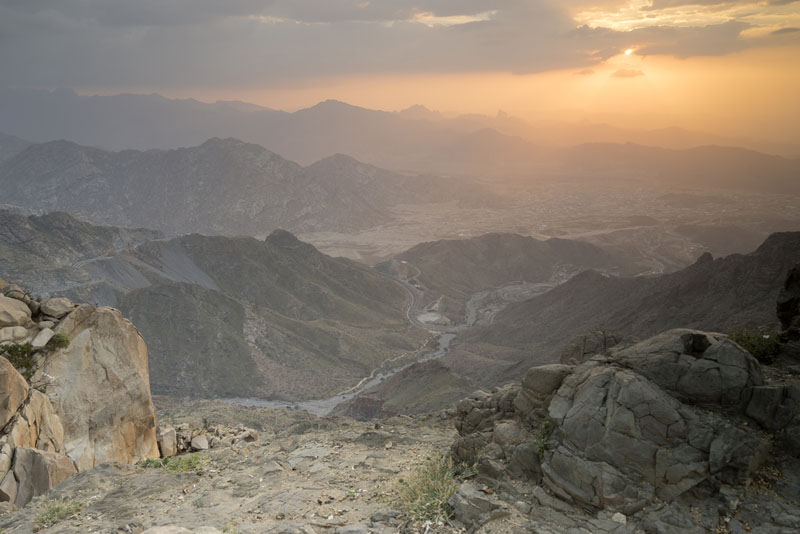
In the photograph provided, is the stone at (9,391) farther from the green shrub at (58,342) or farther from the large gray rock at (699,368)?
the large gray rock at (699,368)

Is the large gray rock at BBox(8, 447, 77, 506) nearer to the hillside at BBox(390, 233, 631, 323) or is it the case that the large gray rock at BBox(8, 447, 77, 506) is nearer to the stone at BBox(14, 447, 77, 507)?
the stone at BBox(14, 447, 77, 507)

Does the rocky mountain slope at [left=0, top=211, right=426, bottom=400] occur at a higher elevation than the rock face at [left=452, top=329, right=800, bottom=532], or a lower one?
lower

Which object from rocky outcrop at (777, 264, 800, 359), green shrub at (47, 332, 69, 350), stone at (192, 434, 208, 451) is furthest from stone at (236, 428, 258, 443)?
rocky outcrop at (777, 264, 800, 359)

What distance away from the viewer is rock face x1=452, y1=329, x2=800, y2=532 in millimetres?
9008

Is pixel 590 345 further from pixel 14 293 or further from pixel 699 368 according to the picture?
pixel 14 293

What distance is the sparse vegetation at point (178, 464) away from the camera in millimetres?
15137

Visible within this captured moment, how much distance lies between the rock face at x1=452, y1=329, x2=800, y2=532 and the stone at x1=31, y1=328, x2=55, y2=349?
1510 centimetres

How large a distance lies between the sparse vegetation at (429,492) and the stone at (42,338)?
13.6 m

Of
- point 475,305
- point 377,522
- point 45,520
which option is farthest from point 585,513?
point 475,305

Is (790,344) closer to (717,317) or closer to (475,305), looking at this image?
(717,317)

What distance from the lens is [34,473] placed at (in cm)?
1372

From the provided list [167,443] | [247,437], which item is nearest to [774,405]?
[247,437]

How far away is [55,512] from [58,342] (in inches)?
297

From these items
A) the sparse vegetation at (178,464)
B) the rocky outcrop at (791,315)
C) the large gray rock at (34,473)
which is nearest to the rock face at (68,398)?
the large gray rock at (34,473)
